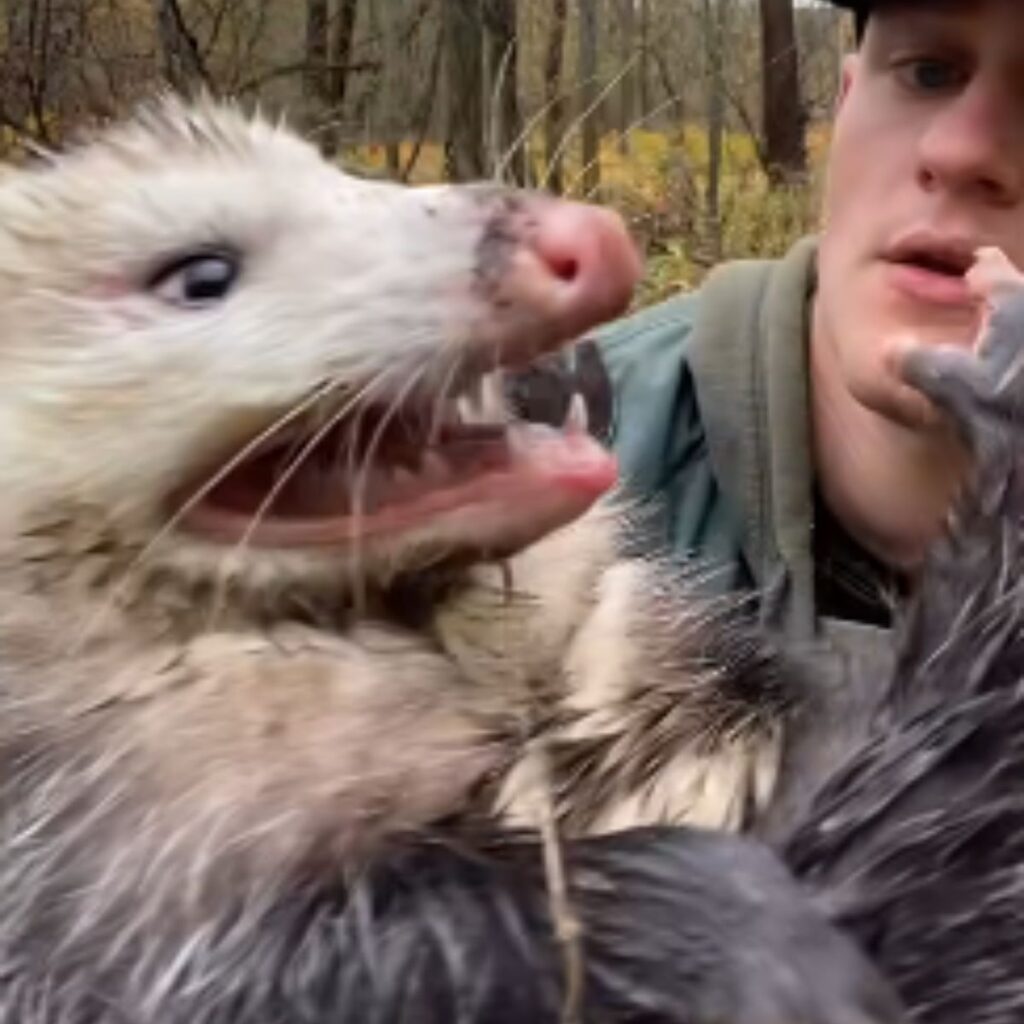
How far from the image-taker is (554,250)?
1970 mm

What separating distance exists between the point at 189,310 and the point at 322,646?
1.18 ft

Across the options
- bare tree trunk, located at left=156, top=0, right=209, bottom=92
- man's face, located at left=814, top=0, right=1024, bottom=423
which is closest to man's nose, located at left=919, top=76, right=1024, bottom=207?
man's face, located at left=814, top=0, right=1024, bottom=423

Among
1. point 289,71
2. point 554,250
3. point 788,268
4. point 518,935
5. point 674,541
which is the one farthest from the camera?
point 289,71

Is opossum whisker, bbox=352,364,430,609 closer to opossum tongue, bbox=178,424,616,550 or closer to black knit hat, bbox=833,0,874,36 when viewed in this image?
opossum tongue, bbox=178,424,616,550

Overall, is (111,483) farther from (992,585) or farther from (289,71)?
(289,71)

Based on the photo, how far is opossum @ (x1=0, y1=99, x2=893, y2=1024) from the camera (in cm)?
186

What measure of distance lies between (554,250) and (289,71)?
818cm

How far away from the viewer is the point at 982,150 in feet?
9.68

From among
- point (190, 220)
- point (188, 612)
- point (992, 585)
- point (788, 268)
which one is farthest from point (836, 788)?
point (788, 268)

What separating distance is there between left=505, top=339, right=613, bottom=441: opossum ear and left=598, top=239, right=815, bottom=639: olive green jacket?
18.1 inches

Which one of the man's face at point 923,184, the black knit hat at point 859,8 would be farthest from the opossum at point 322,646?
the black knit hat at point 859,8

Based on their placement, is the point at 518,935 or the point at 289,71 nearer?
the point at 518,935

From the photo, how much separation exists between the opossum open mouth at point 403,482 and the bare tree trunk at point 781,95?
12.6 metres

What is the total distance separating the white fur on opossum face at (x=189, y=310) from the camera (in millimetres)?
2068
